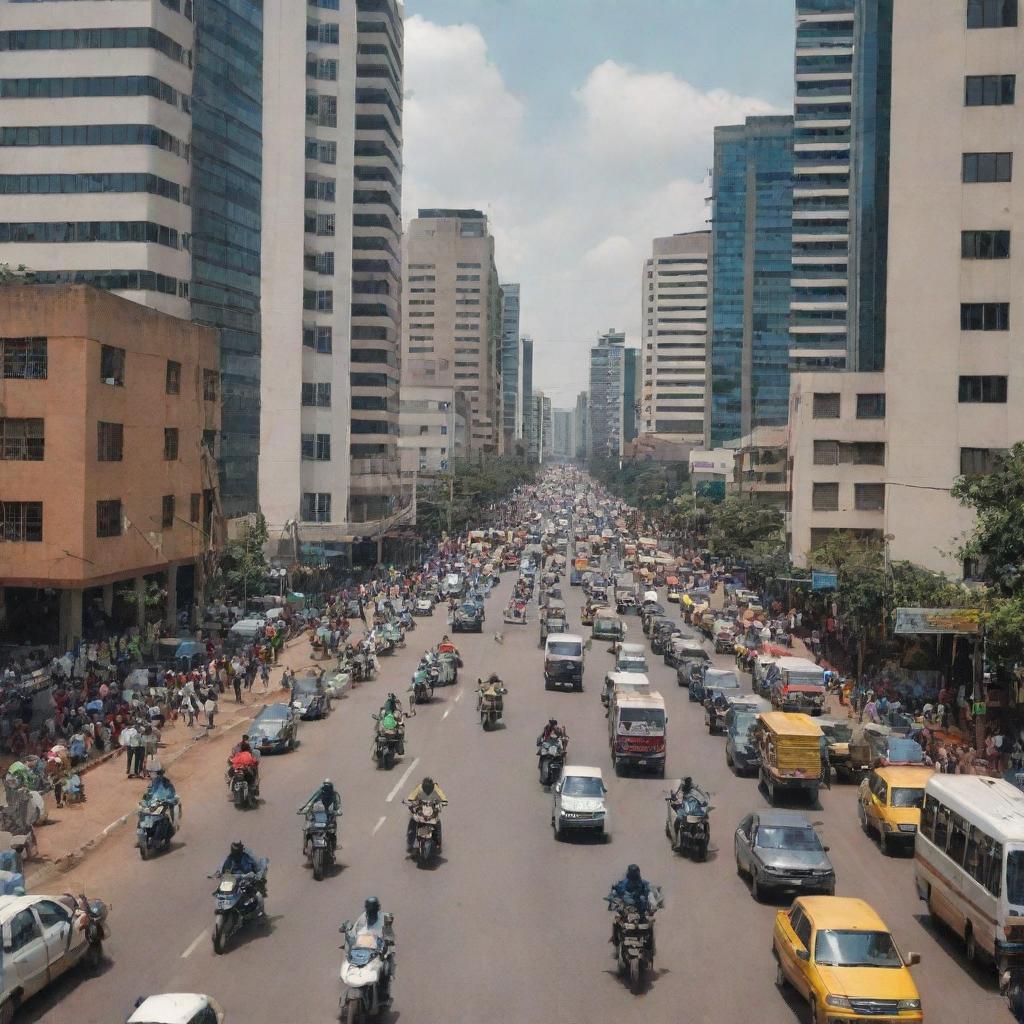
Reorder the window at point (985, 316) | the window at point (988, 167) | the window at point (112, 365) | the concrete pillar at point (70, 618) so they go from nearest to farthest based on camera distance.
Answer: the window at point (112, 365) → the concrete pillar at point (70, 618) → the window at point (988, 167) → the window at point (985, 316)

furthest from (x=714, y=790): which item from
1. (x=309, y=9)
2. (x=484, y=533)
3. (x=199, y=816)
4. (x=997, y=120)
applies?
A: (x=484, y=533)

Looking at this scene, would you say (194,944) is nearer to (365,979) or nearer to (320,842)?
(320,842)

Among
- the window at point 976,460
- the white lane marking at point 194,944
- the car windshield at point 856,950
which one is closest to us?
the car windshield at point 856,950

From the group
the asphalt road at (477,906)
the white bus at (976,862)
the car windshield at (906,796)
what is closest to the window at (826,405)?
the asphalt road at (477,906)

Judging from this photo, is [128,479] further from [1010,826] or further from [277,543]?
[277,543]

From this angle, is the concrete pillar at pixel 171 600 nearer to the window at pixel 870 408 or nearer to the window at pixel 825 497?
the window at pixel 825 497
